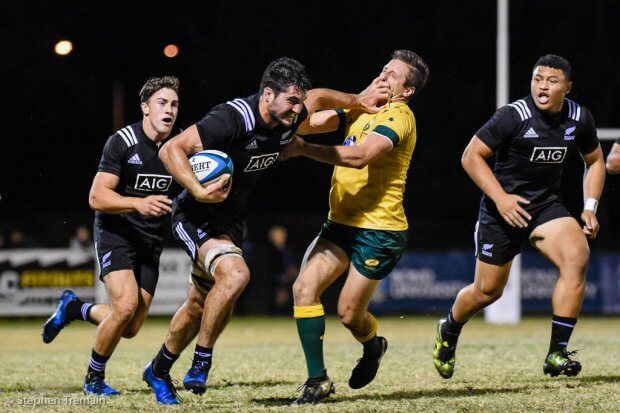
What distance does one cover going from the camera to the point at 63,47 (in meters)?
25.9

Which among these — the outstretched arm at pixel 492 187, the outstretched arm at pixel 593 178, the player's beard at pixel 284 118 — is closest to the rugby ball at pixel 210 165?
the player's beard at pixel 284 118

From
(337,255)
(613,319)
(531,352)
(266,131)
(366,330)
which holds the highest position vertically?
(266,131)

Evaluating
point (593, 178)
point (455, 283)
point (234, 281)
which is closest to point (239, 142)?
point (234, 281)

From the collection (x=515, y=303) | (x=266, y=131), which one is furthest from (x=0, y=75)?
(x=266, y=131)

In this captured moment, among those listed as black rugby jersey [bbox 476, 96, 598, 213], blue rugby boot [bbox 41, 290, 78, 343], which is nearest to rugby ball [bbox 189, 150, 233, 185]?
black rugby jersey [bbox 476, 96, 598, 213]

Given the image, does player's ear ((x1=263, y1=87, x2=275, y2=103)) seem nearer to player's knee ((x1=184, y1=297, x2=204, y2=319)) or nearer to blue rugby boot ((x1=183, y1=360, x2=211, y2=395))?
player's knee ((x1=184, y1=297, x2=204, y2=319))

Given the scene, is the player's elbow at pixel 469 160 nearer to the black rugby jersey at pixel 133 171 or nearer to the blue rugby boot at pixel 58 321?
the black rugby jersey at pixel 133 171

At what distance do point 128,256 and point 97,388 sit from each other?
2.95 feet

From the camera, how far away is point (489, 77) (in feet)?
89.1

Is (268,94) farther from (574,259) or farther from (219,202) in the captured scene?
(574,259)

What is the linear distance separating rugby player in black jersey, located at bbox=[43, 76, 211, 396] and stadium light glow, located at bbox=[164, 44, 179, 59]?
739 inches

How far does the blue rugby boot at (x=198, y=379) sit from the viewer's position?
20.1 ft

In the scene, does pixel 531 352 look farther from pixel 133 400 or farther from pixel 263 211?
pixel 263 211

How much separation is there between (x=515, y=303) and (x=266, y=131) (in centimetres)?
1019
